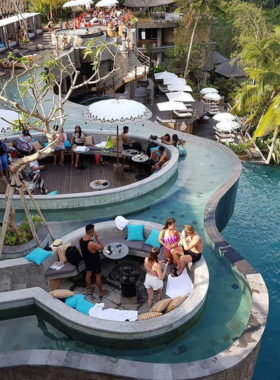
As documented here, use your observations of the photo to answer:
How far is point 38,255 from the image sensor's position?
319 inches

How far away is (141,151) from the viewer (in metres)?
14.2

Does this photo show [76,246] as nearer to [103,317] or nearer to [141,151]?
[103,317]

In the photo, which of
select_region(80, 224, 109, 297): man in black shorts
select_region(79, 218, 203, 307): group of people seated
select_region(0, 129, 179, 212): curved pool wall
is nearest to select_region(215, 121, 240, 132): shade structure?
select_region(0, 129, 179, 212): curved pool wall

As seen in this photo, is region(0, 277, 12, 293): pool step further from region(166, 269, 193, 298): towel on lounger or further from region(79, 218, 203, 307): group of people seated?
region(166, 269, 193, 298): towel on lounger

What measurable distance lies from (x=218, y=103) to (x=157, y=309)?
3145cm

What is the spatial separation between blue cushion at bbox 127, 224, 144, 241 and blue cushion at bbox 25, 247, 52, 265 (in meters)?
2.09

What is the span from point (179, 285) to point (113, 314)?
163 cm

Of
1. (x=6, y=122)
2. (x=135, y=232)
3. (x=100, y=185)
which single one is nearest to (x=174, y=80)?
(x=100, y=185)

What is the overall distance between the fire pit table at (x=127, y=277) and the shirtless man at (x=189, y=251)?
895 millimetres

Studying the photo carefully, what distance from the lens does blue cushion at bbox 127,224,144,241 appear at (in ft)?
30.0

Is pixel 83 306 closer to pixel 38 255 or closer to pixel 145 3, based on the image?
pixel 38 255

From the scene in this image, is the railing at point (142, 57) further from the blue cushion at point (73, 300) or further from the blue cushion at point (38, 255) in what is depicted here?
the blue cushion at point (73, 300)

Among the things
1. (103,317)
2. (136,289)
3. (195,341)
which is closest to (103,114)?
(136,289)

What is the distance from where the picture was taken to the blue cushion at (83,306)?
286 inches
